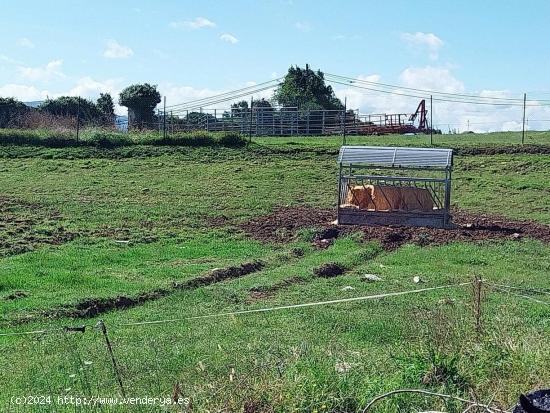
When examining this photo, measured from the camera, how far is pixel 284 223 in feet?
68.0

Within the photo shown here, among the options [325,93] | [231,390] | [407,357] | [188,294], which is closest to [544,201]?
[188,294]

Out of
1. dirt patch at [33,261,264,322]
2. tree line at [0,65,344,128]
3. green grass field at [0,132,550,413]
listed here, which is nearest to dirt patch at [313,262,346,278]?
green grass field at [0,132,550,413]

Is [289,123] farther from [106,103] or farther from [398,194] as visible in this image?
[398,194]

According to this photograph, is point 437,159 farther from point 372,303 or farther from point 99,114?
point 99,114

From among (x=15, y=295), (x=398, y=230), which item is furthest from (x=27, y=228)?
(x=398, y=230)

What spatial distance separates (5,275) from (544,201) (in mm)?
18038

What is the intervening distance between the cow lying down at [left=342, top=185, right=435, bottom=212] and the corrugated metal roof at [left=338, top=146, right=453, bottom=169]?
0.73m

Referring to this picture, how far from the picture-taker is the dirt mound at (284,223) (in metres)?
19.3

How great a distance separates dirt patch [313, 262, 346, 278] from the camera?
14531mm

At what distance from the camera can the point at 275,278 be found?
13930 millimetres

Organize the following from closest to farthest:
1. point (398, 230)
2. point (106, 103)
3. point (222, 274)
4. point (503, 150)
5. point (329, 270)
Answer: point (222, 274) < point (329, 270) < point (398, 230) < point (503, 150) < point (106, 103)

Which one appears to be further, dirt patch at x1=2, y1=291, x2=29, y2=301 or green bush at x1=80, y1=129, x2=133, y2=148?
green bush at x1=80, y1=129, x2=133, y2=148

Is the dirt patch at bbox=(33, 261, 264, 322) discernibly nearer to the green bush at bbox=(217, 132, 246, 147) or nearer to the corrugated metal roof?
the corrugated metal roof

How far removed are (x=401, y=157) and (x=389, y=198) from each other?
1267 mm
